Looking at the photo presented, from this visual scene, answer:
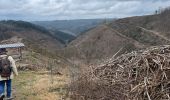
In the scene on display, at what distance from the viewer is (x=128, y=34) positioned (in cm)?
9050

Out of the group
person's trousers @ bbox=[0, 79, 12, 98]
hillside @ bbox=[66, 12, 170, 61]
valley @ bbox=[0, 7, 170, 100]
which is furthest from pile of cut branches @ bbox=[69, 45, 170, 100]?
hillside @ bbox=[66, 12, 170, 61]

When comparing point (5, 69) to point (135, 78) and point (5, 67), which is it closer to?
point (5, 67)

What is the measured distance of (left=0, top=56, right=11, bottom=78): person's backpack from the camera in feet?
33.2

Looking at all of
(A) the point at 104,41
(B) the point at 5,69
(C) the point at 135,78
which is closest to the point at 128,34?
(A) the point at 104,41

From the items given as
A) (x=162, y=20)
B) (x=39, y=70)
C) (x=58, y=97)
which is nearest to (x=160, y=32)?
(x=162, y=20)

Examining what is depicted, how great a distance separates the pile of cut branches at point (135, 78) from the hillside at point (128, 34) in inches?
2611

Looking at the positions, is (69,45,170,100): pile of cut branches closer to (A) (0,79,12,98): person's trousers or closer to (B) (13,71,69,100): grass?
(A) (0,79,12,98): person's trousers

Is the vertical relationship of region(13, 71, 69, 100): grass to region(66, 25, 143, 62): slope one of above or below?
above

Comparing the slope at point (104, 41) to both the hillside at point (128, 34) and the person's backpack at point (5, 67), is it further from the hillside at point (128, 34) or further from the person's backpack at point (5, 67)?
the person's backpack at point (5, 67)

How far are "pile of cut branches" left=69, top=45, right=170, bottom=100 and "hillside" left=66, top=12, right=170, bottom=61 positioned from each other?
2611 inches

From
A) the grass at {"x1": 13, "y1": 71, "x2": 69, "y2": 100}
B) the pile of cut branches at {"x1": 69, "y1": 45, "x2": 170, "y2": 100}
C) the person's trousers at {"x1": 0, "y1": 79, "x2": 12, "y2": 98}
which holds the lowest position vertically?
the grass at {"x1": 13, "y1": 71, "x2": 69, "y2": 100}

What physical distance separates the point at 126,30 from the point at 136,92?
86.0 metres

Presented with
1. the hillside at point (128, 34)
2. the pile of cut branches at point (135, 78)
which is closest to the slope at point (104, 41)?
the hillside at point (128, 34)

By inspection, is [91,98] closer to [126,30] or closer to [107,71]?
[107,71]
